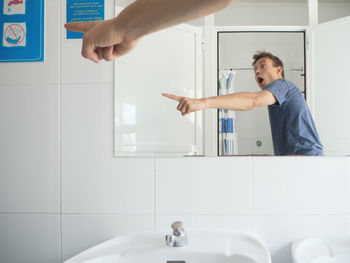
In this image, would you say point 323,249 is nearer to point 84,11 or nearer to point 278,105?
point 278,105

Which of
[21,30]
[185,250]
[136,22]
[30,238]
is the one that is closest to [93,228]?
[30,238]

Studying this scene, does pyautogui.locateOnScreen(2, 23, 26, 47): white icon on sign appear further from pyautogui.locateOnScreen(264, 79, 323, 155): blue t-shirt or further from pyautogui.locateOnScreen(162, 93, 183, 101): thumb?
pyautogui.locateOnScreen(264, 79, 323, 155): blue t-shirt

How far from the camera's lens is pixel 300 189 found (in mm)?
1104

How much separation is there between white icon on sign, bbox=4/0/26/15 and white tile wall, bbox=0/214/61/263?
0.74m

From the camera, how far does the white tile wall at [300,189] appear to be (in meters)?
1.10

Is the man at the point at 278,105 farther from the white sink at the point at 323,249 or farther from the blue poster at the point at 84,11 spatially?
the blue poster at the point at 84,11

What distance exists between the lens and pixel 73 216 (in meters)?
1.15

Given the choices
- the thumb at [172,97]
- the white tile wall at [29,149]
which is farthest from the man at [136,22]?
the white tile wall at [29,149]

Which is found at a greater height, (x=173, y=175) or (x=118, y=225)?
(x=173, y=175)

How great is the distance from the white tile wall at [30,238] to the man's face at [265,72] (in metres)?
0.86

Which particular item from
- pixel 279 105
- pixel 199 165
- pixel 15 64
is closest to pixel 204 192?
pixel 199 165

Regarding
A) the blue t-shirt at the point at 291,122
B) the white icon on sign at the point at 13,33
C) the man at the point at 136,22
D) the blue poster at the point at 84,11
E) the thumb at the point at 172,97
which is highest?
the blue poster at the point at 84,11

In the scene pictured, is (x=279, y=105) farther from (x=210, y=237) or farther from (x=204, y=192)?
(x=210, y=237)

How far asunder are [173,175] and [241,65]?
1.46 ft
